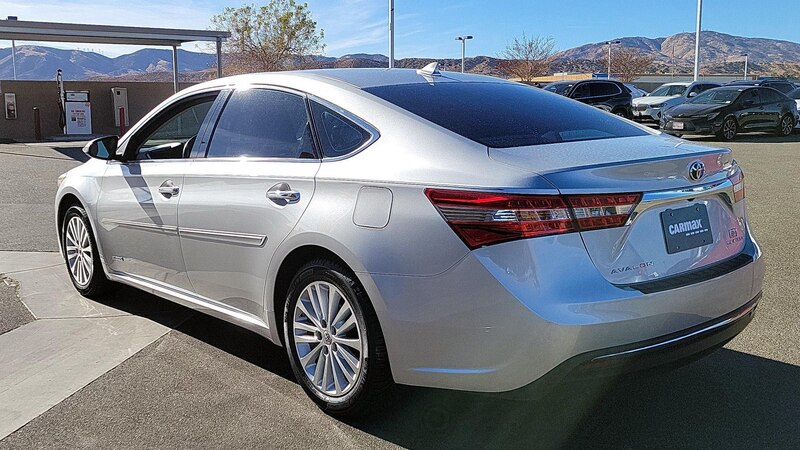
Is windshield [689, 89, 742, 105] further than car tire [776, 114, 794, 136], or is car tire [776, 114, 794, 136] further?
car tire [776, 114, 794, 136]

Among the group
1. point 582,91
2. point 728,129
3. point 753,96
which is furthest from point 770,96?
point 582,91

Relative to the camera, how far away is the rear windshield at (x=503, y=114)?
11.2 ft

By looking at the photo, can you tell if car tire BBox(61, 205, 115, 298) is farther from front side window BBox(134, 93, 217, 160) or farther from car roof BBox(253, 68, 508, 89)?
car roof BBox(253, 68, 508, 89)

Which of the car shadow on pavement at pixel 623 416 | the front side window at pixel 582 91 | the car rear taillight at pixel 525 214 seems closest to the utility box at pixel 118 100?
the front side window at pixel 582 91

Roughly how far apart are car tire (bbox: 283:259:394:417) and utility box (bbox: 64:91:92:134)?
2542 centimetres

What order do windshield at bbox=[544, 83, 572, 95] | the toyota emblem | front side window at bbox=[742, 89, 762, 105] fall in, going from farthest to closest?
windshield at bbox=[544, 83, 572, 95] → front side window at bbox=[742, 89, 762, 105] → the toyota emblem

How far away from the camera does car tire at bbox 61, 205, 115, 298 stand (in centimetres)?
539

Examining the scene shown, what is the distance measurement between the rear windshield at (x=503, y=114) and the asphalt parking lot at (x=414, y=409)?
1152 millimetres

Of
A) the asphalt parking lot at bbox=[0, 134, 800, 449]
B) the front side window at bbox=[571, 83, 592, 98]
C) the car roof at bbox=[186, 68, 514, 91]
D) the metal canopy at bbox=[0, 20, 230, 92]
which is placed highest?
the metal canopy at bbox=[0, 20, 230, 92]

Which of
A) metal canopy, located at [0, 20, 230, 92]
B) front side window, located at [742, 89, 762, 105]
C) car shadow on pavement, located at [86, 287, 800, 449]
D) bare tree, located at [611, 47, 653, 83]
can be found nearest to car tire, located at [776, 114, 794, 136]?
front side window, located at [742, 89, 762, 105]

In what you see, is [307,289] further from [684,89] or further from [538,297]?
[684,89]

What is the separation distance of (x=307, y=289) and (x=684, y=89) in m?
27.2

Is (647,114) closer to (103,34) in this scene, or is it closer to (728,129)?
(728,129)

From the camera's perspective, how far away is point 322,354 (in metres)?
3.58
